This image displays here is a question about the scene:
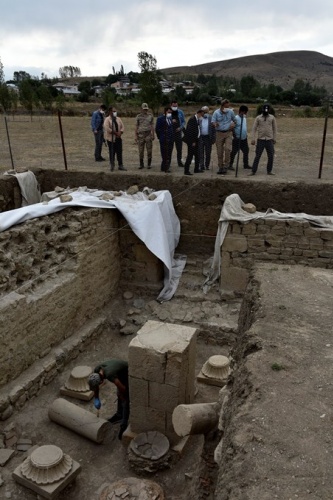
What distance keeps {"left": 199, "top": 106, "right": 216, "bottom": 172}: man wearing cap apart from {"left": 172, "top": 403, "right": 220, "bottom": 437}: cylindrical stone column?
25.2 ft

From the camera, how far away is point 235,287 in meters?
9.39

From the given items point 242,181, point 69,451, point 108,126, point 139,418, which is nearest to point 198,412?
point 139,418

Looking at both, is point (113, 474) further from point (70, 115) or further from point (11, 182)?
point (70, 115)

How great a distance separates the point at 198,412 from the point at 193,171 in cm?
777

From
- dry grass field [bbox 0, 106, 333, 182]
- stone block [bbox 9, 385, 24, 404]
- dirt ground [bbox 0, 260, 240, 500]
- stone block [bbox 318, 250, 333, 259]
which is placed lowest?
dirt ground [bbox 0, 260, 240, 500]

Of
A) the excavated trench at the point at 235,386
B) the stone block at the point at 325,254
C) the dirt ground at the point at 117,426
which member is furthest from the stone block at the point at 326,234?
the dirt ground at the point at 117,426

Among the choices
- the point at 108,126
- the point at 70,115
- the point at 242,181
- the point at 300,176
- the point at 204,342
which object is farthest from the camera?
the point at 70,115

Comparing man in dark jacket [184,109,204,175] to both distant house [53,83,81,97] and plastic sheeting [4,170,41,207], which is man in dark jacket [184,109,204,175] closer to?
plastic sheeting [4,170,41,207]

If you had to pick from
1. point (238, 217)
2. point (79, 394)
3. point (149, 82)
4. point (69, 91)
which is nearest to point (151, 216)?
point (238, 217)

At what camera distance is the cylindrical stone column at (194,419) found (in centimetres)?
420

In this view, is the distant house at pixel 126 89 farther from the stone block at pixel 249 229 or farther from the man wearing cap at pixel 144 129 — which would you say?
the stone block at pixel 249 229

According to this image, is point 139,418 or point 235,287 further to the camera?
point 235,287

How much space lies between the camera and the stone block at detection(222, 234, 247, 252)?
9.05 m

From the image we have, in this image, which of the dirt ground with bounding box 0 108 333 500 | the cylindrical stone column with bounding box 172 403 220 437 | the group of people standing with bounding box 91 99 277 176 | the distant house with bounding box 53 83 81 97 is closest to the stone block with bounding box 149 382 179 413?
the dirt ground with bounding box 0 108 333 500
